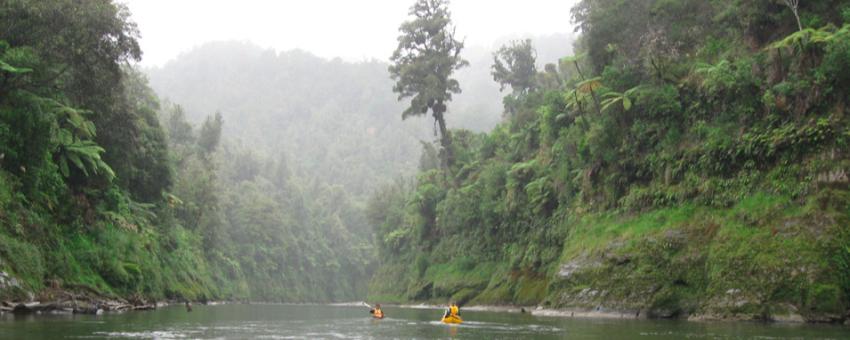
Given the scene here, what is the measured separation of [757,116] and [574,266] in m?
11.2

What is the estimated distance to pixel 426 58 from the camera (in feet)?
202

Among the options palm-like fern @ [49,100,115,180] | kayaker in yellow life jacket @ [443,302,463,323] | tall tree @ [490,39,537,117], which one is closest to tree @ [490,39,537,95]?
tall tree @ [490,39,537,117]

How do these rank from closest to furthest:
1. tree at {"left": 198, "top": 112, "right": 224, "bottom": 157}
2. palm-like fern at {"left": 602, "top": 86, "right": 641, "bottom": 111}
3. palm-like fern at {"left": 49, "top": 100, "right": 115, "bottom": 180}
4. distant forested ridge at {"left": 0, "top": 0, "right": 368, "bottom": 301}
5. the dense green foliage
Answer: the dense green foliage, distant forested ridge at {"left": 0, "top": 0, "right": 368, "bottom": 301}, palm-like fern at {"left": 49, "top": 100, "right": 115, "bottom": 180}, palm-like fern at {"left": 602, "top": 86, "right": 641, "bottom": 111}, tree at {"left": 198, "top": 112, "right": 224, "bottom": 157}

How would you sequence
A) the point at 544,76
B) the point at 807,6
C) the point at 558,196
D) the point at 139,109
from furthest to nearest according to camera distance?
the point at 544,76, the point at 139,109, the point at 558,196, the point at 807,6

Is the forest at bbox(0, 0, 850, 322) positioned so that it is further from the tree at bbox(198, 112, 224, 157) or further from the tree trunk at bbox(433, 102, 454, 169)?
the tree at bbox(198, 112, 224, 157)

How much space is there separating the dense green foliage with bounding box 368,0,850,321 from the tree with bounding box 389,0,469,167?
37.6 feet

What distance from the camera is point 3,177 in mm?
28438

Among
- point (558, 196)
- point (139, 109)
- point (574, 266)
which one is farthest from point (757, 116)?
point (139, 109)

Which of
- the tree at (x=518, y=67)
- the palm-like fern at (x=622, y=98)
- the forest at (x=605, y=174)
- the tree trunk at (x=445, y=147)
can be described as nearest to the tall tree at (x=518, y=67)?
the tree at (x=518, y=67)

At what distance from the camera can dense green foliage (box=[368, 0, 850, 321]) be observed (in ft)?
84.1

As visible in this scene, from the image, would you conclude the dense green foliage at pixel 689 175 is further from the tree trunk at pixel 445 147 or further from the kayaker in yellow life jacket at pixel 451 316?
the tree trunk at pixel 445 147

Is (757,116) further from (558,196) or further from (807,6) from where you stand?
(558,196)

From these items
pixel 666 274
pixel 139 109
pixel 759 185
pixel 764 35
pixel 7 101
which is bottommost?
pixel 666 274

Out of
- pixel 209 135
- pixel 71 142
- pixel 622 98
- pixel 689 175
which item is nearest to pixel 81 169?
pixel 71 142
